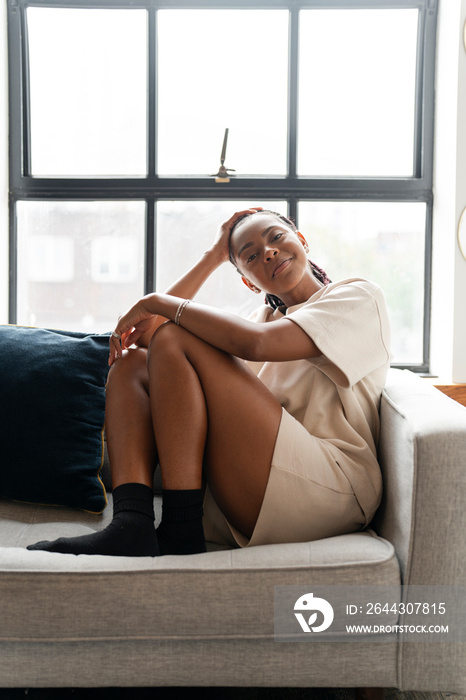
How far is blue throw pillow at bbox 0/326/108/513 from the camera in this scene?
5.09 feet

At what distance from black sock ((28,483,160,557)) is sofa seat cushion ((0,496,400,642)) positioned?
4cm

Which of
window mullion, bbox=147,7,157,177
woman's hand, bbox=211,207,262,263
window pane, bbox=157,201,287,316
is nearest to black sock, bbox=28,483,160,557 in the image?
woman's hand, bbox=211,207,262,263

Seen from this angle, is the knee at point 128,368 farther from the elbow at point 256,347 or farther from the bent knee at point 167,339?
the elbow at point 256,347

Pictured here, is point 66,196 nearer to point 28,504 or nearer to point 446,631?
point 28,504

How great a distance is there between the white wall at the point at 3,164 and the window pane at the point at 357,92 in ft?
4.24

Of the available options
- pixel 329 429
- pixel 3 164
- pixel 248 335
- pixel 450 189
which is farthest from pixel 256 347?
pixel 3 164

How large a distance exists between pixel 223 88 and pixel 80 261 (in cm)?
99

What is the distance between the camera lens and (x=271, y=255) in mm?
1492

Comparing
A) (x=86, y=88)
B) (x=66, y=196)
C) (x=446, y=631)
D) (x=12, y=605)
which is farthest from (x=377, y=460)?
(x=86, y=88)

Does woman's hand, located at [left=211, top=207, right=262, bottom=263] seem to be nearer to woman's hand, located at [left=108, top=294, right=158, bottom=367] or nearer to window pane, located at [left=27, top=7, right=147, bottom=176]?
woman's hand, located at [left=108, top=294, right=158, bottom=367]

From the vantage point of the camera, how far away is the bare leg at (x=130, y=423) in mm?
1305

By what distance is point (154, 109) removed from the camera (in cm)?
254

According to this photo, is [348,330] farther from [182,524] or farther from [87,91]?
[87,91]

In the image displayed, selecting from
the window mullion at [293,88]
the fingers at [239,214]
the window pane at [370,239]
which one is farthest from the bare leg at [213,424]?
the window mullion at [293,88]
